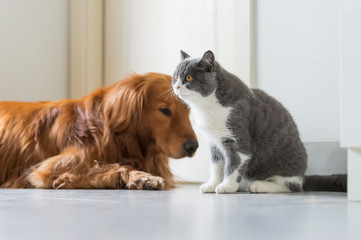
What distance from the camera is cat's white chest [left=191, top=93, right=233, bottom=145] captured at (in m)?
1.56

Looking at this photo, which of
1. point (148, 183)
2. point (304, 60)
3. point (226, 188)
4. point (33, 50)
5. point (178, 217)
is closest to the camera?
point (178, 217)

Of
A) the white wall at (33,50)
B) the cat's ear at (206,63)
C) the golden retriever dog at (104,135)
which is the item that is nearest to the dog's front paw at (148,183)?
the golden retriever dog at (104,135)

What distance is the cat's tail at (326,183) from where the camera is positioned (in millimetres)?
1708

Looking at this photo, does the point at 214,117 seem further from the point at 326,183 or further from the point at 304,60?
the point at 304,60

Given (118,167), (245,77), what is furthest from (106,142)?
(245,77)

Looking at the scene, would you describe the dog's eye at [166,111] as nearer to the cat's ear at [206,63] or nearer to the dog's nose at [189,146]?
Answer: the dog's nose at [189,146]

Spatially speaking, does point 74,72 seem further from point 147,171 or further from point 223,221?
point 223,221

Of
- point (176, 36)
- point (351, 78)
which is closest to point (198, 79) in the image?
point (351, 78)

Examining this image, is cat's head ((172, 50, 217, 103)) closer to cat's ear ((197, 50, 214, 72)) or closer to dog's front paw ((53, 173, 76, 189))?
cat's ear ((197, 50, 214, 72))

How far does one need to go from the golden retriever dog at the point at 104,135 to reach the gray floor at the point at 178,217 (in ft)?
1.36

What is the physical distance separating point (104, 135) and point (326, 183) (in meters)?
0.80

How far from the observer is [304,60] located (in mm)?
2031

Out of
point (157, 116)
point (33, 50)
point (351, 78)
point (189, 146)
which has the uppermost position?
point (33, 50)

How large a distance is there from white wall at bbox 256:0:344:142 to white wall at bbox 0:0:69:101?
1.10m
